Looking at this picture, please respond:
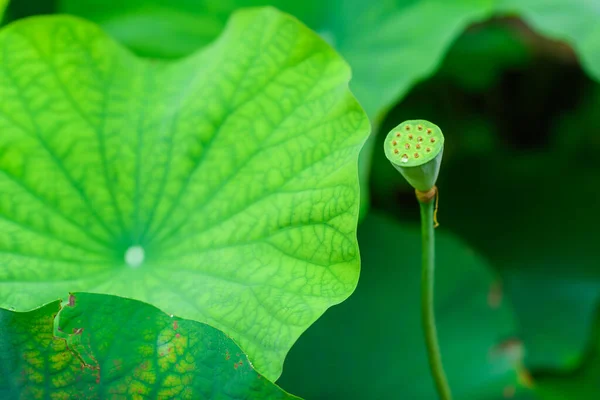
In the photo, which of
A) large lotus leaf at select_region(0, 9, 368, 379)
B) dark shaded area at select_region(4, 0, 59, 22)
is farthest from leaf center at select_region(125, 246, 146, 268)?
dark shaded area at select_region(4, 0, 59, 22)

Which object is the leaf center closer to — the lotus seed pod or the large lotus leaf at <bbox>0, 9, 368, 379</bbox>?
the large lotus leaf at <bbox>0, 9, 368, 379</bbox>

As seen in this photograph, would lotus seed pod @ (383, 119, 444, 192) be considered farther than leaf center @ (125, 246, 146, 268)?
No

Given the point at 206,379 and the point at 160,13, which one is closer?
the point at 206,379

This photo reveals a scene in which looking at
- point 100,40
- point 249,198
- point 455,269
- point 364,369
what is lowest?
point 364,369

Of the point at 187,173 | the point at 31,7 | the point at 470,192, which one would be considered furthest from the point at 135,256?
the point at 470,192

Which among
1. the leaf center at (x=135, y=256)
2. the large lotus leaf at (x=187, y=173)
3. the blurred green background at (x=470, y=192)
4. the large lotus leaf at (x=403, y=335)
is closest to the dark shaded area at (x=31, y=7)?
the blurred green background at (x=470, y=192)

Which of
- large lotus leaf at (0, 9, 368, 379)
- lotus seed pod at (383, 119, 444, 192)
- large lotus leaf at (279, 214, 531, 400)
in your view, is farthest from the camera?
large lotus leaf at (279, 214, 531, 400)

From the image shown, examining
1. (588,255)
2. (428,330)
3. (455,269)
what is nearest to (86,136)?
(428,330)

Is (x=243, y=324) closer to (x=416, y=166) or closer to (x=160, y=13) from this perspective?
(x=416, y=166)
